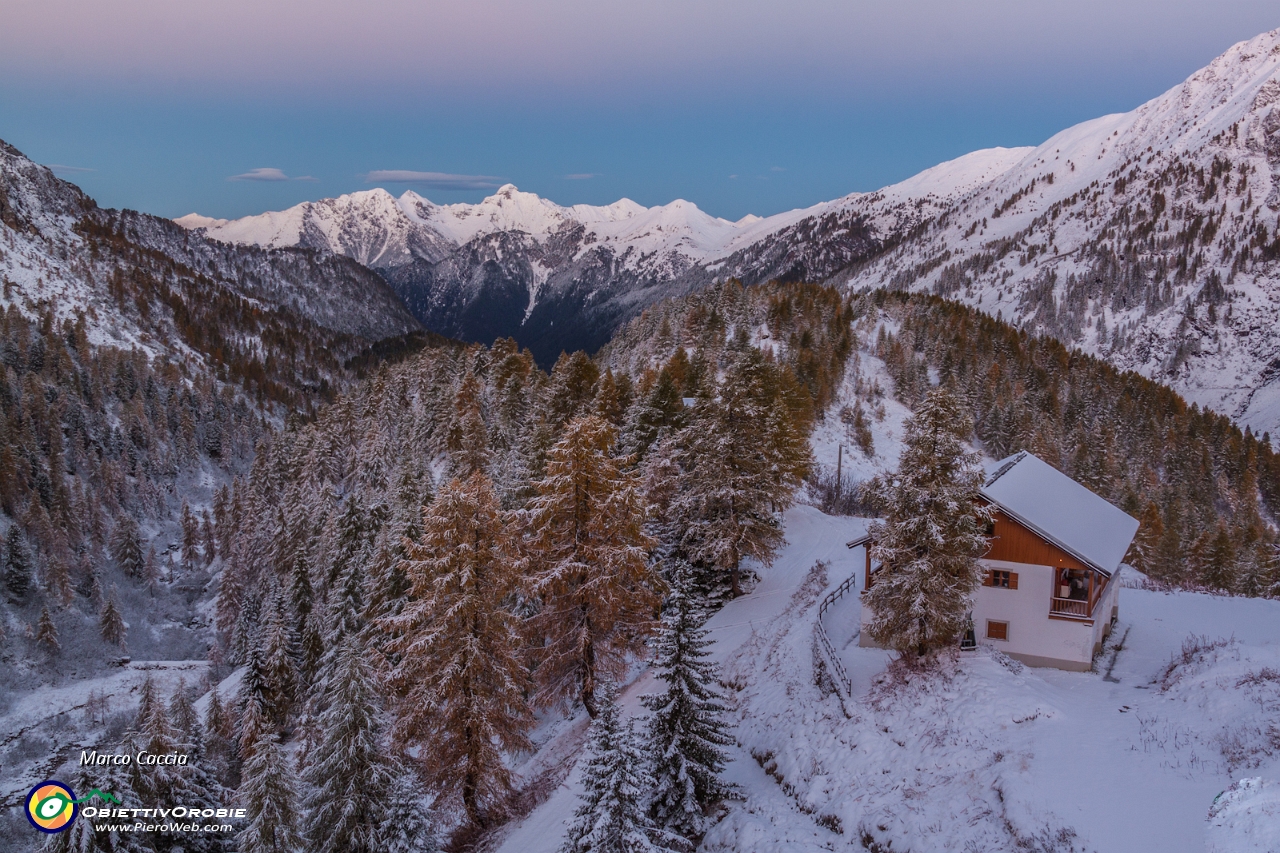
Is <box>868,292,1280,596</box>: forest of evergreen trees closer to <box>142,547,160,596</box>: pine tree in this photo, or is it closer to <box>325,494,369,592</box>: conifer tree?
<box>325,494,369,592</box>: conifer tree

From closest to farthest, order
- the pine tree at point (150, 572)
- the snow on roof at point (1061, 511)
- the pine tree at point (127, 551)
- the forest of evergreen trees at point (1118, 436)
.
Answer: the snow on roof at point (1061, 511)
the forest of evergreen trees at point (1118, 436)
the pine tree at point (150, 572)
the pine tree at point (127, 551)

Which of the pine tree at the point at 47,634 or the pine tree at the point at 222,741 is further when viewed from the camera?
the pine tree at the point at 47,634

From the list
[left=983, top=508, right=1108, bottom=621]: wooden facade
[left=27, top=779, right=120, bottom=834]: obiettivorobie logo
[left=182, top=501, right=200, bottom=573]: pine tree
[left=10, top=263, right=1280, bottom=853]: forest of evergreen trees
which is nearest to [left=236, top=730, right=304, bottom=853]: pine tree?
[left=10, top=263, right=1280, bottom=853]: forest of evergreen trees

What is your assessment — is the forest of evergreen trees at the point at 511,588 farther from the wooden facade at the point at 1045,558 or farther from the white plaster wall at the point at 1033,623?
the wooden facade at the point at 1045,558

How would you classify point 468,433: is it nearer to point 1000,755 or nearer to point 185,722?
point 185,722

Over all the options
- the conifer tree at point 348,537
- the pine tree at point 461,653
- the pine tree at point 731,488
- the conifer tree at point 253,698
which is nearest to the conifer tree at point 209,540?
A: the conifer tree at point 348,537

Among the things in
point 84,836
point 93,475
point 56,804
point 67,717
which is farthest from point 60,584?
point 84,836
